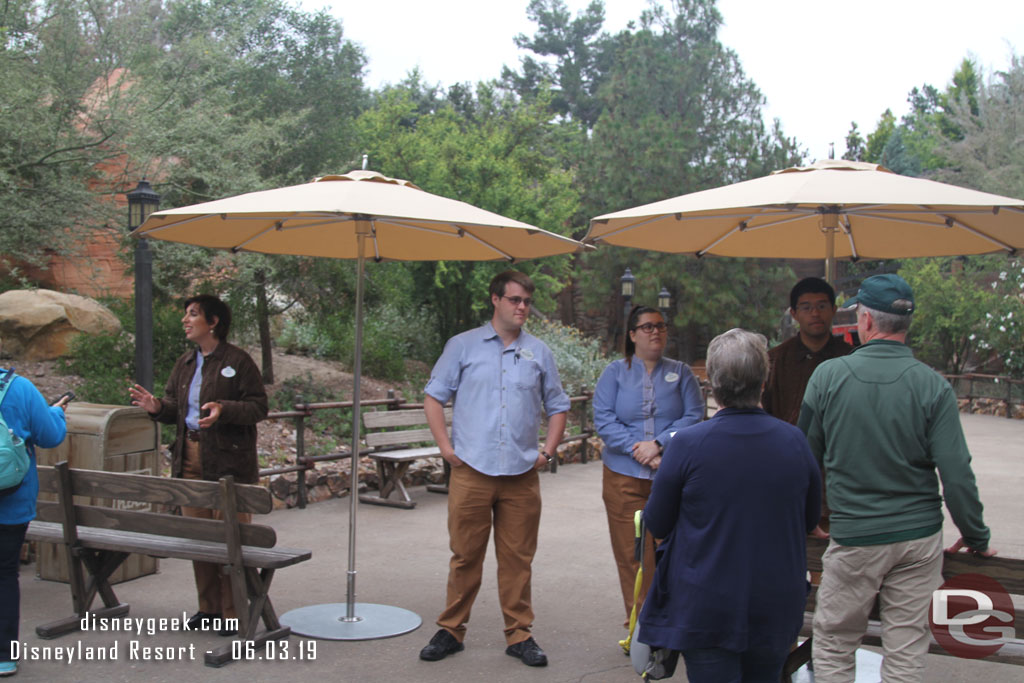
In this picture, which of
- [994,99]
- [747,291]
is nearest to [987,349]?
[747,291]

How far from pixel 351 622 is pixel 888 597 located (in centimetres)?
285

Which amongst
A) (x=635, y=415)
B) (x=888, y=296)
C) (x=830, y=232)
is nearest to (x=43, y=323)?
(x=635, y=415)

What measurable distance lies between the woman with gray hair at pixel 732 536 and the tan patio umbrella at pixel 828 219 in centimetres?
129

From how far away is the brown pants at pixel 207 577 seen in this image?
15.2ft

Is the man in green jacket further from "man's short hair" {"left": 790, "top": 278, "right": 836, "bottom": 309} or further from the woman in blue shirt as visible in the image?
the woman in blue shirt

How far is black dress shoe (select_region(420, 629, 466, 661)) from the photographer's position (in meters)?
4.34

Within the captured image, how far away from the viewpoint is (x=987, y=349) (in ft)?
72.3

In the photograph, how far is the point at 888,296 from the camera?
123 inches

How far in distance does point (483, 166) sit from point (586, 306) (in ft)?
39.5

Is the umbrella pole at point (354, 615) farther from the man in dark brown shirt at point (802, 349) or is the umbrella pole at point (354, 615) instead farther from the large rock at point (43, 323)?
the large rock at point (43, 323)

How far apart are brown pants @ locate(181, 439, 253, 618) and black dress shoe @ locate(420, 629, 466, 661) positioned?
1006 millimetres

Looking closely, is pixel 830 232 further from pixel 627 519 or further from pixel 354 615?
pixel 354 615

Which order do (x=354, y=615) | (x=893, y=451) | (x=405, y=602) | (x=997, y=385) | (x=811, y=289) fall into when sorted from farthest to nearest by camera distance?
1. (x=997, y=385)
2. (x=405, y=602)
3. (x=354, y=615)
4. (x=811, y=289)
5. (x=893, y=451)

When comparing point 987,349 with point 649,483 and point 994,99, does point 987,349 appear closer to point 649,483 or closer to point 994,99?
point 994,99
